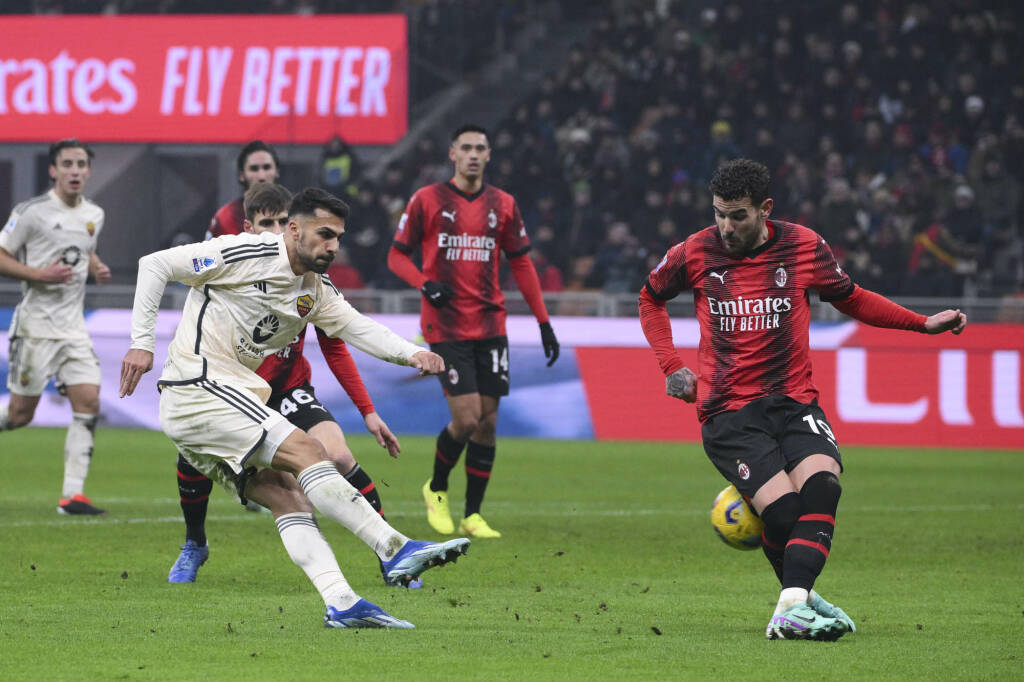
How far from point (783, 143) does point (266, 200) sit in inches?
611

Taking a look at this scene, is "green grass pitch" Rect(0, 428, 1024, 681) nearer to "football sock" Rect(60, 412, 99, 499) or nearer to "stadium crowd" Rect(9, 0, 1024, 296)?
"football sock" Rect(60, 412, 99, 499)

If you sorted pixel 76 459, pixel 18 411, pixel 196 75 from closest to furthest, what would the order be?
1. pixel 76 459
2. pixel 18 411
3. pixel 196 75

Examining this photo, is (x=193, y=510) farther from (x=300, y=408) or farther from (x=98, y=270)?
(x=98, y=270)

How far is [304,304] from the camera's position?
6.59 meters

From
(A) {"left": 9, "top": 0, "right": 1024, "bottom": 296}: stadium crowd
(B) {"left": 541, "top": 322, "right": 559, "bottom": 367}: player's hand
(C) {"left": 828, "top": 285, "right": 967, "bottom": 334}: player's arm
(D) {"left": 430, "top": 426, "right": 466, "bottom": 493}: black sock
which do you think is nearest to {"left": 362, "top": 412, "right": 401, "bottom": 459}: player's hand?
(C) {"left": 828, "top": 285, "right": 967, "bottom": 334}: player's arm

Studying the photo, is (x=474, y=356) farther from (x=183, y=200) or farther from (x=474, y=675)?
(x=183, y=200)

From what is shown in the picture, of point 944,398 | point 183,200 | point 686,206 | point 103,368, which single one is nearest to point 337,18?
point 183,200

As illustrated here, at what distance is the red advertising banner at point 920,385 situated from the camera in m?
16.8

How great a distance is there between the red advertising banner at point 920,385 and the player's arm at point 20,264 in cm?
782

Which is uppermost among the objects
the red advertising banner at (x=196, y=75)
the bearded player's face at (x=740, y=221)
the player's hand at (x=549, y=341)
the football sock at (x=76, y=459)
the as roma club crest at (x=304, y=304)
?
the red advertising banner at (x=196, y=75)

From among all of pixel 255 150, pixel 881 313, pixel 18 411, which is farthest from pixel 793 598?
pixel 18 411

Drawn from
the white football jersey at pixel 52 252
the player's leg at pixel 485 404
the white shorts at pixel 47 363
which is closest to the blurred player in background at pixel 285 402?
the player's leg at pixel 485 404

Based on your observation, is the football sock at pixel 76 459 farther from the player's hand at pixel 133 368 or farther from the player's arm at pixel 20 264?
the player's hand at pixel 133 368

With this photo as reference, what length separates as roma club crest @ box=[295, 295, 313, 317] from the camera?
6578 millimetres
